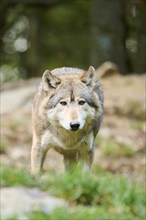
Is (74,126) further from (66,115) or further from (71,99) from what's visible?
(71,99)

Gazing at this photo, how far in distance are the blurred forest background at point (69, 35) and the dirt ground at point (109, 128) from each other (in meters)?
2.58

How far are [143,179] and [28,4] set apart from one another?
30.9 ft

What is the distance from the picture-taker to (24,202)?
7836 millimetres

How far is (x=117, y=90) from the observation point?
19.9 metres

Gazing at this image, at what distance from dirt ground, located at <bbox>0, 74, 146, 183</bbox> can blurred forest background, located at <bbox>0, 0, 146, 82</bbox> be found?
8.46ft

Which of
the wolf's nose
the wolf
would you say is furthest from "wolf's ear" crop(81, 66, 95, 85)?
the wolf's nose

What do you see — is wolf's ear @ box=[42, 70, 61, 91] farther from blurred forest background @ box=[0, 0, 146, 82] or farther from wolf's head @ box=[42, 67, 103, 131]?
blurred forest background @ box=[0, 0, 146, 82]

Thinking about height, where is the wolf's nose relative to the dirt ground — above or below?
→ above

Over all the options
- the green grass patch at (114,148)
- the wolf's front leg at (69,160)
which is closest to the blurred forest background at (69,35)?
the green grass patch at (114,148)

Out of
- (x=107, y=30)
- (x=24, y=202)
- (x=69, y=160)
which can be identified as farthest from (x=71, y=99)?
(x=107, y=30)

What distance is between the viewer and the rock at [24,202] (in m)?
7.69

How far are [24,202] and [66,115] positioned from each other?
2.85 meters

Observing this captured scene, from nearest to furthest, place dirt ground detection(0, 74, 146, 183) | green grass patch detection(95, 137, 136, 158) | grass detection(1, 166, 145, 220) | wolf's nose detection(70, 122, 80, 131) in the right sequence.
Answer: grass detection(1, 166, 145, 220) → wolf's nose detection(70, 122, 80, 131) → dirt ground detection(0, 74, 146, 183) → green grass patch detection(95, 137, 136, 158)

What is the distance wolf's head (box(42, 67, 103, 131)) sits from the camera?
416 inches
